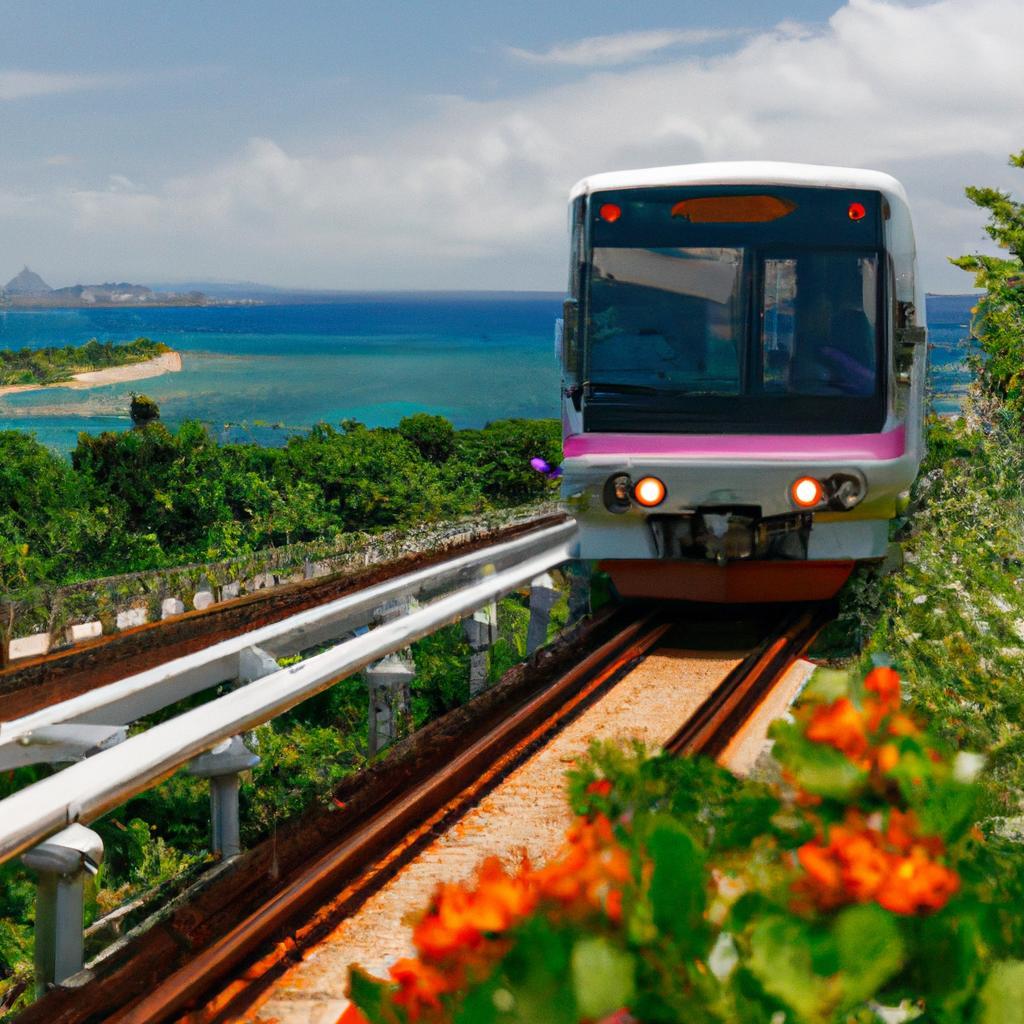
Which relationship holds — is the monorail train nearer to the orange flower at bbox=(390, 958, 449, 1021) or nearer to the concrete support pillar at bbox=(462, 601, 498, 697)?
the concrete support pillar at bbox=(462, 601, 498, 697)

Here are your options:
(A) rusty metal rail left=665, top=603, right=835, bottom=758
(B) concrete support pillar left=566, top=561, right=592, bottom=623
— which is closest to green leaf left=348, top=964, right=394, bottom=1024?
(A) rusty metal rail left=665, top=603, right=835, bottom=758

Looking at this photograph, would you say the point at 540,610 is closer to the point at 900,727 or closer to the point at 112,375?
the point at 900,727

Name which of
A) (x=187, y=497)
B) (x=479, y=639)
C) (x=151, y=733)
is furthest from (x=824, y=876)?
(x=187, y=497)

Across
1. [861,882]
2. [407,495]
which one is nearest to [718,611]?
[861,882]

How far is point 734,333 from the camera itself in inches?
346

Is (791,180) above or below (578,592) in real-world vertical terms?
above

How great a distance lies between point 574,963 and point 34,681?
13.7m

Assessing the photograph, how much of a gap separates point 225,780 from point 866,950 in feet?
12.9

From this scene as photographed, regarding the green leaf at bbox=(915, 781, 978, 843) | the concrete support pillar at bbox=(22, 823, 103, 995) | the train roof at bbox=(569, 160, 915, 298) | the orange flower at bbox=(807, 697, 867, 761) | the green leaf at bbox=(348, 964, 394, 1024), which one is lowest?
the concrete support pillar at bbox=(22, 823, 103, 995)

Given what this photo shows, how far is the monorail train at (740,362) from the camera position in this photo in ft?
28.4

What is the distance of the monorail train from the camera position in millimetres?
8648

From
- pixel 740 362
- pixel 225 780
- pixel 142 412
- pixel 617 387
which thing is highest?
pixel 740 362

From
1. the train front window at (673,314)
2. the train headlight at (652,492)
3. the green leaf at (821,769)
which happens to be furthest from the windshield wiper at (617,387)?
the green leaf at (821,769)

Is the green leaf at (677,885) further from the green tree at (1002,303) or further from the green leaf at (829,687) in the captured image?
the green tree at (1002,303)
